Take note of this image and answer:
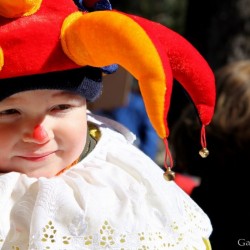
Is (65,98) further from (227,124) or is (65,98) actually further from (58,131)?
(227,124)

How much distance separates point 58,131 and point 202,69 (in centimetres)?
37

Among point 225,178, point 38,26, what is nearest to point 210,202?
point 225,178

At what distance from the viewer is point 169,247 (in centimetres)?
163

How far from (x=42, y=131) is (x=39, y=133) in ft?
0.03

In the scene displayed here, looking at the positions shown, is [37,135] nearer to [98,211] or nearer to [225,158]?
[98,211]

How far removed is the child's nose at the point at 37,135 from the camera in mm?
1548

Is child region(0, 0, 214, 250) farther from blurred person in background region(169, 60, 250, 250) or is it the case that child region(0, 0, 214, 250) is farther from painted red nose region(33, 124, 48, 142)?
blurred person in background region(169, 60, 250, 250)

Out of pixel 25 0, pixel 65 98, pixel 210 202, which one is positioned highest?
pixel 25 0

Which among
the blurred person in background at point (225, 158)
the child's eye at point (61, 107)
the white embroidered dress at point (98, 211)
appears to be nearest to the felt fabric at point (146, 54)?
the child's eye at point (61, 107)

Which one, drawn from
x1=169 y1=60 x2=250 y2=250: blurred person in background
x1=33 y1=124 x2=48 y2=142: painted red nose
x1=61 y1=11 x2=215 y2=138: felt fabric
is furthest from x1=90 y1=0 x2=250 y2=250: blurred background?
x1=33 y1=124 x2=48 y2=142: painted red nose

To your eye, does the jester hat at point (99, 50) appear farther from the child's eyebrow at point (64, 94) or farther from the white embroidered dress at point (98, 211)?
the white embroidered dress at point (98, 211)

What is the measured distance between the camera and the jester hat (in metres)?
1.39

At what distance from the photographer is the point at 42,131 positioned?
1556mm

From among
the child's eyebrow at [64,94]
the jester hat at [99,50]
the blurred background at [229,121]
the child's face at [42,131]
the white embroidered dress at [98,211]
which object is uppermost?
the jester hat at [99,50]
